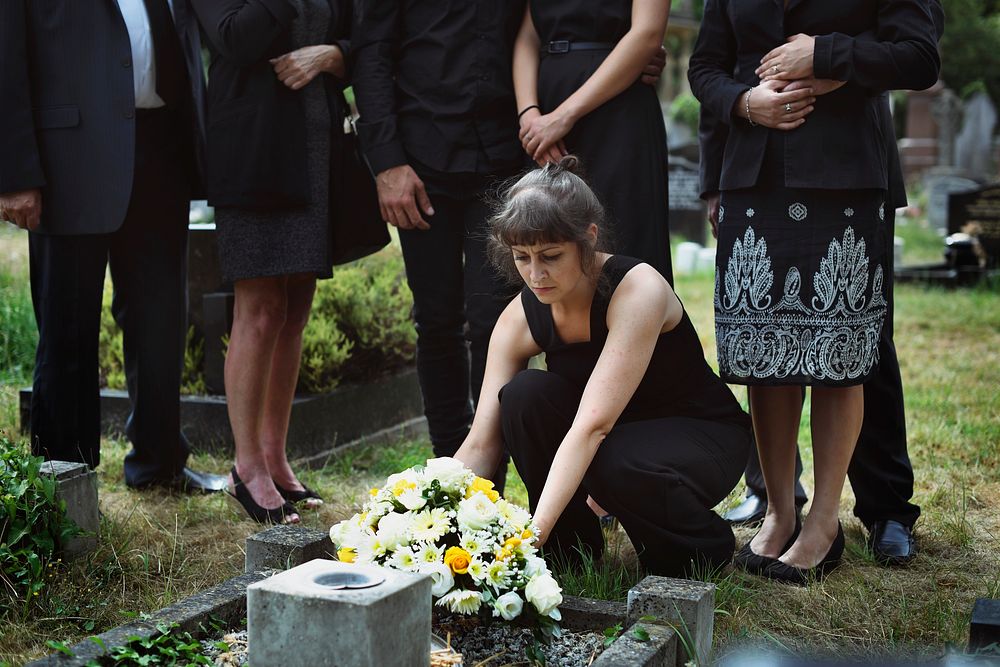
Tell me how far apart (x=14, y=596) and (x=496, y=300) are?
1552mm

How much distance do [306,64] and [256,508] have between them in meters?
Answer: 1.41

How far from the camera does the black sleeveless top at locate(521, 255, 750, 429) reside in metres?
2.89

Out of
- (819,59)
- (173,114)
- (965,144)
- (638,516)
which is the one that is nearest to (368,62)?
(173,114)

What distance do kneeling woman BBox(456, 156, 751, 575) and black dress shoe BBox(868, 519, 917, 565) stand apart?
616mm

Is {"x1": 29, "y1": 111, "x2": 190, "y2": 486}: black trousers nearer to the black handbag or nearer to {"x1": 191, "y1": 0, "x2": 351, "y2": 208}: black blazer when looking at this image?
{"x1": 191, "y1": 0, "x2": 351, "y2": 208}: black blazer

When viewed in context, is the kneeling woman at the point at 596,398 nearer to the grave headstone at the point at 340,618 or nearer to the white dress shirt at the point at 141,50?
the grave headstone at the point at 340,618

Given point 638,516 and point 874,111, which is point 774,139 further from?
point 638,516

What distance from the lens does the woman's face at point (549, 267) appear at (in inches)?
105

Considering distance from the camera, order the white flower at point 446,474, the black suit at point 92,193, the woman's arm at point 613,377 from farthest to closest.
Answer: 1. the black suit at point 92,193
2. the woman's arm at point 613,377
3. the white flower at point 446,474

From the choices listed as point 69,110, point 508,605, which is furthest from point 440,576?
point 69,110

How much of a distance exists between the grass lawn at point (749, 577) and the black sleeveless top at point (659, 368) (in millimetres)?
431

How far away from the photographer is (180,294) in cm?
385

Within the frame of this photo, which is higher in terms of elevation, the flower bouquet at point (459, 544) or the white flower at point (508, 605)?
the flower bouquet at point (459, 544)

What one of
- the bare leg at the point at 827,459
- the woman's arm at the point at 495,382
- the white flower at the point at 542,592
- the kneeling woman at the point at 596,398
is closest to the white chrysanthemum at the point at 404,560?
the white flower at the point at 542,592
